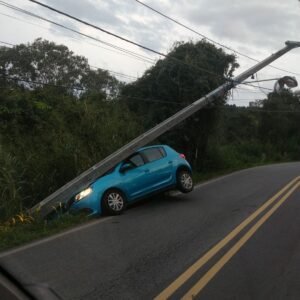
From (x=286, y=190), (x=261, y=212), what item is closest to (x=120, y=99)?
(x=286, y=190)

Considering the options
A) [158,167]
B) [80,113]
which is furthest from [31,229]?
[80,113]

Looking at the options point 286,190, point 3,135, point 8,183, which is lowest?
point 286,190

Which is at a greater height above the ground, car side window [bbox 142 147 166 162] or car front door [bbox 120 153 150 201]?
car side window [bbox 142 147 166 162]

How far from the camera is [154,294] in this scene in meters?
5.90

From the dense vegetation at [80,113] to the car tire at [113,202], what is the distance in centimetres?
206

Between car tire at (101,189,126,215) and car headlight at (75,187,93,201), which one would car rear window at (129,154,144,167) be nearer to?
car tire at (101,189,126,215)

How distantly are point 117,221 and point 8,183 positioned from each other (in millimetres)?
3153

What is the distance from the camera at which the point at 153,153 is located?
48.0ft

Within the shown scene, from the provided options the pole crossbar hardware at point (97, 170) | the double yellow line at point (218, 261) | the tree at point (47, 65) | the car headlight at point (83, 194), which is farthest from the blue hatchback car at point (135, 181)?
the tree at point (47, 65)

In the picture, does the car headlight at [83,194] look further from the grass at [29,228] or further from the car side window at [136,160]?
the car side window at [136,160]

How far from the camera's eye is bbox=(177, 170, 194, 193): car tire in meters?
14.9

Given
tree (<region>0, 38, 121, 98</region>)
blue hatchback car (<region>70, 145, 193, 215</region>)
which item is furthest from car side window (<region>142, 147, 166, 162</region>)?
tree (<region>0, 38, 121, 98</region>)

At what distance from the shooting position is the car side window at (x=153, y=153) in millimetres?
14398

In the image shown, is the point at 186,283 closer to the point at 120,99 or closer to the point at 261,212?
the point at 261,212
